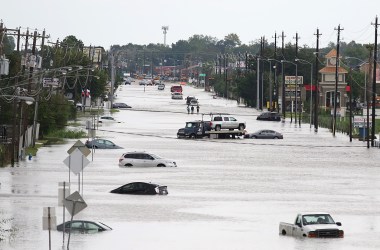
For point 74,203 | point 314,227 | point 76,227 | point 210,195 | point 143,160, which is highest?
point 74,203

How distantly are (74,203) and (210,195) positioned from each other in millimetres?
24130

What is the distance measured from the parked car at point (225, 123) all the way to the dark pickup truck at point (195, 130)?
629 millimetres

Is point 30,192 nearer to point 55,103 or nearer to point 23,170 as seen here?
point 23,170

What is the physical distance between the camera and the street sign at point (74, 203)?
130 ft

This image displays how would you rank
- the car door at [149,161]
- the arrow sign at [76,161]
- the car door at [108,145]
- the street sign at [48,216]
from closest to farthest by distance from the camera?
the street sign at [48,216]
the arrow sign at [76,161]
the car door at [149,161]
the car door at [108,145]

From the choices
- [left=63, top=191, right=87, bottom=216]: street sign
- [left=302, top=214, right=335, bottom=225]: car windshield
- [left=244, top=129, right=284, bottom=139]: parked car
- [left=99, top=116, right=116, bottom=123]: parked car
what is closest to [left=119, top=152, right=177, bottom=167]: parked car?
[left=244, top=129, right=284, bottom=139]: parked car

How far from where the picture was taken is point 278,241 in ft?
144

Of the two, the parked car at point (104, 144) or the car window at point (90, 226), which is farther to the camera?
the parked car at point (104, 144)

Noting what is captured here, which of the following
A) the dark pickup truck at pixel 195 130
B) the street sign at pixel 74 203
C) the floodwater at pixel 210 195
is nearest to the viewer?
the street sign at pixel 74 203

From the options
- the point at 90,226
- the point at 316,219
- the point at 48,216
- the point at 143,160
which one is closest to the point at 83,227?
the point at 90,226

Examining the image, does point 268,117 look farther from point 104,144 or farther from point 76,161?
point 76,161

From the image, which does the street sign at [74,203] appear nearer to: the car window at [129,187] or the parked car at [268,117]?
the car window at [129,187]

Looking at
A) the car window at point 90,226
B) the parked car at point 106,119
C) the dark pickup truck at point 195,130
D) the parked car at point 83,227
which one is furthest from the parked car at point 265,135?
the car window at point 90,226

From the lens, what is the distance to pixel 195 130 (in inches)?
4614
